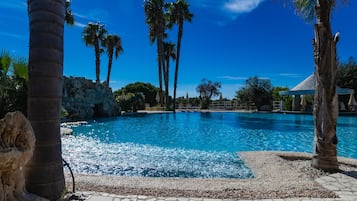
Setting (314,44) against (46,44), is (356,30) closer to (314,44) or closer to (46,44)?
(314,44)

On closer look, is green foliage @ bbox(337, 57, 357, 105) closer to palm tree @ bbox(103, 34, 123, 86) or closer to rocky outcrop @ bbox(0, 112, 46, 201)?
palm tree @ bbox(103, 34, 123, 86)

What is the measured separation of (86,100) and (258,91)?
22436 millimetres

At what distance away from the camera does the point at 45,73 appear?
3.07 meters

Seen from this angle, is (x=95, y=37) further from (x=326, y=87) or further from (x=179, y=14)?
(x=326, y=87)

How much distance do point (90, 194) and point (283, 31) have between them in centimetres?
3128

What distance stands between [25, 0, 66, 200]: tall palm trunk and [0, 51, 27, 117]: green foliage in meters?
2.94

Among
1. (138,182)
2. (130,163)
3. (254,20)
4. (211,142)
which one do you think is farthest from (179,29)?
(138,182)

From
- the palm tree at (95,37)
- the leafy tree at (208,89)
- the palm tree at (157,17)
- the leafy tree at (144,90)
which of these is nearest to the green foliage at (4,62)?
the palm tree at (95,37)

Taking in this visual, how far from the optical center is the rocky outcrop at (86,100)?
20600 millimetres

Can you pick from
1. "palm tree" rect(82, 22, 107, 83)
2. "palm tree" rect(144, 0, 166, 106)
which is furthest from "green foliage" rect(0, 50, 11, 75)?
"palm tree" rect(144, 0, 166, 106)

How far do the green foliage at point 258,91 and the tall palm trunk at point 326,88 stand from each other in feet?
101

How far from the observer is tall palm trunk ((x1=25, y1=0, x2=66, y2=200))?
119 inches

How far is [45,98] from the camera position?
305 cm

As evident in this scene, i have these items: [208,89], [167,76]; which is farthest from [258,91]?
[167,76]
